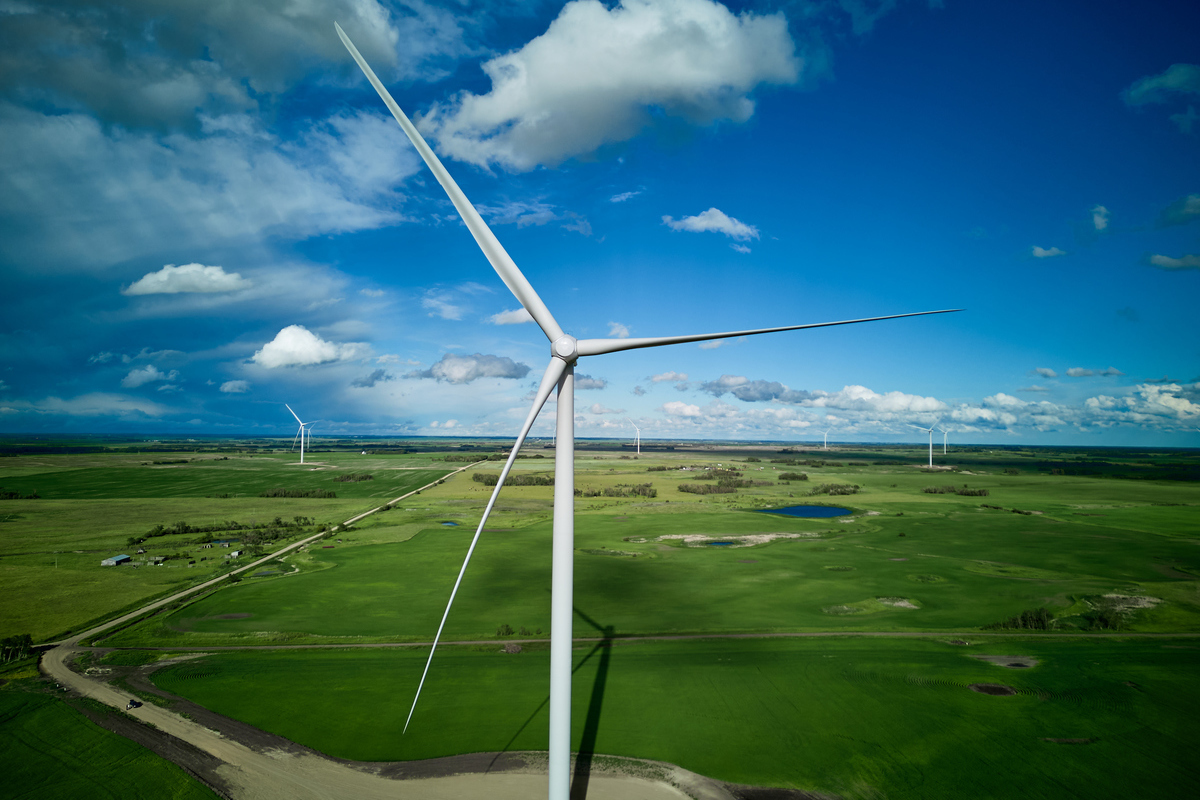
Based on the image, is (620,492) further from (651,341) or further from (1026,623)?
(651,341)

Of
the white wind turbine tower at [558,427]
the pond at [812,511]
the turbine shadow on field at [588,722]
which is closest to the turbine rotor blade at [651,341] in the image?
the white wind turbine tower at [558,427]

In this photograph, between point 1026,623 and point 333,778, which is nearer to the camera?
point 333,778

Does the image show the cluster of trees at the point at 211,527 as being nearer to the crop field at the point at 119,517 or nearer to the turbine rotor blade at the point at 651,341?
the crop field at the point at 119,517

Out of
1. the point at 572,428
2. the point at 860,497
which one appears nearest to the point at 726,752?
the point at 572,428

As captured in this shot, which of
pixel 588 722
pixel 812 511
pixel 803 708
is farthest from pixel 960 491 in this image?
pixel 588 722

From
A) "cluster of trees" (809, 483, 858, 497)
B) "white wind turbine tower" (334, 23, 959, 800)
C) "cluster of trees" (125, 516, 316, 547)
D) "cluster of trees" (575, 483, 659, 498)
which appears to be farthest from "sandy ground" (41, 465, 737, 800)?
"cluster of trees" (809, 483, 858, 497)

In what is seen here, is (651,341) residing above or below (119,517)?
above
